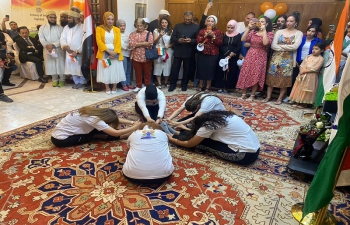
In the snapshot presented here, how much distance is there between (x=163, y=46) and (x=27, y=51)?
330cm

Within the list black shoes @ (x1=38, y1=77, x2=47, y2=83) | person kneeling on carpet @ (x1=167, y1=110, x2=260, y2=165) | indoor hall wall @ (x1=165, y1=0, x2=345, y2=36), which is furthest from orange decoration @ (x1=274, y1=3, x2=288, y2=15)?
black shoes @ (x1=38, y1=77, x2=47, y2=83)

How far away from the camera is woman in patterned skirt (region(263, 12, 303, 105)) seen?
4398 millimetres

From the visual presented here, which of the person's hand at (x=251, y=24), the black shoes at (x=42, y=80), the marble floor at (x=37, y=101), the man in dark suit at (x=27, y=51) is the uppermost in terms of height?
the person's hand at (x=251, y=24)

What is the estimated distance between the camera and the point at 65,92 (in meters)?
5.06

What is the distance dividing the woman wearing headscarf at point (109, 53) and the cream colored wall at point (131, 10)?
2.17 ft

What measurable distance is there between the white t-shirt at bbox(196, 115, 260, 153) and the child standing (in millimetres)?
2546

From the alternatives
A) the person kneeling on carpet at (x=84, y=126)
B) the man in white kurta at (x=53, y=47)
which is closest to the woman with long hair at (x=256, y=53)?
the person kneeling on carpet at (x=84, y=126)

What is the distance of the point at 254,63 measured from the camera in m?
4.75

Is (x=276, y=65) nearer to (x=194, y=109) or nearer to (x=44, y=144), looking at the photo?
(x=194, y=109)

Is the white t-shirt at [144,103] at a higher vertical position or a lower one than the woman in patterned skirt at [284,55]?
lower

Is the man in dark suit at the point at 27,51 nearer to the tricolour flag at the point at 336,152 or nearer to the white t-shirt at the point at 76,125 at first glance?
the white t-shirt at the point at 76,125

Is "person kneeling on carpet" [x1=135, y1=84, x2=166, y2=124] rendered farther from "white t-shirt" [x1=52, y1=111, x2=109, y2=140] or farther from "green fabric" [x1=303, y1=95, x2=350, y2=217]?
"green fabric" [x1=303, y1=95, x2=350, y2=217]

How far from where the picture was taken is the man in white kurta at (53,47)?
5.39 m

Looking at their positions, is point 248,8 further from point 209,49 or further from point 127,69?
point 127,69
